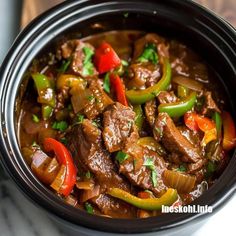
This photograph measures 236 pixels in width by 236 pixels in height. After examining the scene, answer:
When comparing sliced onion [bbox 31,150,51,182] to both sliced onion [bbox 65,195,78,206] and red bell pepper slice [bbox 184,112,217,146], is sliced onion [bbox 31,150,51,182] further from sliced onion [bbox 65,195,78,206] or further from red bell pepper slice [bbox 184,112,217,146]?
red bell pepper slice [bbox 184,112,217,146]

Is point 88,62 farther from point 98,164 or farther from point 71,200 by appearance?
point 71,200

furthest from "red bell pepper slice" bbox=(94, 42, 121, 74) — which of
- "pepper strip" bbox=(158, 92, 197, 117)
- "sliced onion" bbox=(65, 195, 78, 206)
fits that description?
"sliced onion" bbox=(65, 195, 78, 206)

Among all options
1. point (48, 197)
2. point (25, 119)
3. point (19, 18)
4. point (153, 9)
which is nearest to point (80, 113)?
point (25, 119)

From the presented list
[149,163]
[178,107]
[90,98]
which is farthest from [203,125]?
[90,98]

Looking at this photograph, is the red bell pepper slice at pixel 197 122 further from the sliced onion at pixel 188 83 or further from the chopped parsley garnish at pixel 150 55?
the chopped parsley garnish at pixel 150 55

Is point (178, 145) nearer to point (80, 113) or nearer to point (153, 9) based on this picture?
point (80, 113)

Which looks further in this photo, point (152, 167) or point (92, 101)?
point (92, 101)
